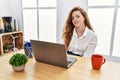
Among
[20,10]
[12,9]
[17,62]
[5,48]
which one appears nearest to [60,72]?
[17,62]

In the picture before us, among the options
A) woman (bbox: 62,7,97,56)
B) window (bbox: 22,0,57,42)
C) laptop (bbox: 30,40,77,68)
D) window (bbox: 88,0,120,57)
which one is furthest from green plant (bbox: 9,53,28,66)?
window (bbox: 22,0,57,42)

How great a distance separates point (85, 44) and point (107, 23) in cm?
105

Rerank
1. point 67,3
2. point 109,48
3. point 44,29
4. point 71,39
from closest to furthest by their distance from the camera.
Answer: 1. point 71,39
2. point 109,48
3. point 67,3
4. point 44,29

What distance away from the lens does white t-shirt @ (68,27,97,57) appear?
1.54 meters

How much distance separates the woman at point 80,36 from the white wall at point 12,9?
2.06 metres

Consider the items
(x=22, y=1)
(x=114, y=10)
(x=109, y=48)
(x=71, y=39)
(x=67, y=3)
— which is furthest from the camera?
(x=22, y=1)

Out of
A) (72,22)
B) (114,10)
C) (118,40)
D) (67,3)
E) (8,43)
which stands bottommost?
(8,43)

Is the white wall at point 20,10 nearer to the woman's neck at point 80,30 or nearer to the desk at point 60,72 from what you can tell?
the woman's neck at point 80,30

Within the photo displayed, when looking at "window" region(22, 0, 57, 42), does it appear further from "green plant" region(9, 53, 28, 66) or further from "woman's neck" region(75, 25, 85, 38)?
"green plant" region(9, 53, 28, 66)

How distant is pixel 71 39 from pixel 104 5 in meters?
1.07

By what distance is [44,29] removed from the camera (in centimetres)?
315

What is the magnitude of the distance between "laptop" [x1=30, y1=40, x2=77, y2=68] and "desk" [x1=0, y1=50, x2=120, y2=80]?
1.5 inches

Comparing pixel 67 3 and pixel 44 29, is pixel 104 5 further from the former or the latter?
pixel 44 29

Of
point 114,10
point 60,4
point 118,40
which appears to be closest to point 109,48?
point 118,40
